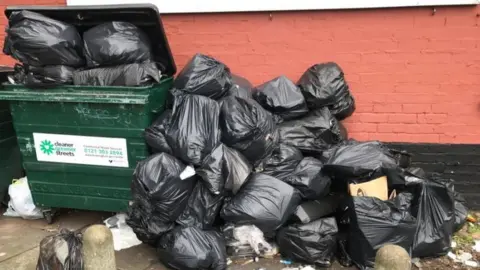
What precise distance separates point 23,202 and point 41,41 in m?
1.56

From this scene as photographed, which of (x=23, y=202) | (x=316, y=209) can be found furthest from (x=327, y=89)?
(x=23, y=202)

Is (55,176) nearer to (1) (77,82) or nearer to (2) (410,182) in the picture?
(1) (77,82)

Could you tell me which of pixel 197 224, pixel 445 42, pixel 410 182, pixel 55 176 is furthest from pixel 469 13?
pixel 55 176

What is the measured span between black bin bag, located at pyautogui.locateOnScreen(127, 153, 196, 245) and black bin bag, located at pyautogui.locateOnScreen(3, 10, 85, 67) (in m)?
1.12

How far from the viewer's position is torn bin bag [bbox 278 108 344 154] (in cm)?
394

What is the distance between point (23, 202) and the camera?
14.0 ft

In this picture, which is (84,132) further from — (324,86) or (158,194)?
(324,86)

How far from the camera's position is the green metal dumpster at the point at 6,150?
4359 millimetres

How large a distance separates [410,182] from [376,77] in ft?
3.51

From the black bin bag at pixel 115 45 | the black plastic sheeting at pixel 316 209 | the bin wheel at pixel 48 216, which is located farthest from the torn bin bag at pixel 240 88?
the bin wheel at pixel 48 216

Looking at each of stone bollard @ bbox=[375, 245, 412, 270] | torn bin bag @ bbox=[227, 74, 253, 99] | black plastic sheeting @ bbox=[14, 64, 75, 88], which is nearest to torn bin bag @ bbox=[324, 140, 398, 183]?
torn bin bag @ bbox=[227, 74, 253, 99]

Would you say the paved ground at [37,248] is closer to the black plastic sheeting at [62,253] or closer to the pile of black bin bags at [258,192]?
the pile of black bin bags at [258,192]

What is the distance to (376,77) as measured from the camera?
4.21 meters

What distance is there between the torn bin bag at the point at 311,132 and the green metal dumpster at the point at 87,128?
110 cm
